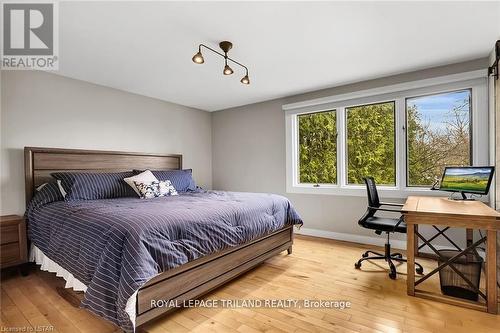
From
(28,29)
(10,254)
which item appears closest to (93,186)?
(10,254)

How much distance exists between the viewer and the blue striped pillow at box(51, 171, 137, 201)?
108 inches

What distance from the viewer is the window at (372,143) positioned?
3.43 metres

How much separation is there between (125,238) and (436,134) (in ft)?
11.8

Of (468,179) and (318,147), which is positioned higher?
(318,147)

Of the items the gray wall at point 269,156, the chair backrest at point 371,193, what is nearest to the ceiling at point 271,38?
the gray wall at point 269,156

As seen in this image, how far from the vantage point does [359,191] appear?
3535 mm

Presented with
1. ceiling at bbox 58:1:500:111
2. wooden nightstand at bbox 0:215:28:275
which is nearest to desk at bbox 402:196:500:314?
ceiling at bbox 58:1:500:111

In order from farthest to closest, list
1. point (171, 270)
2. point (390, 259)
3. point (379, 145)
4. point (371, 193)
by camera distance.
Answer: point (379, 145), point (371, 193), point (390, 259), point (171, 270)

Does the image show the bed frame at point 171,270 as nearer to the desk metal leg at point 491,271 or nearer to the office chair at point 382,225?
the office chair at point 382,225

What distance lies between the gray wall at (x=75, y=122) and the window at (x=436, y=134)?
11.7 ft

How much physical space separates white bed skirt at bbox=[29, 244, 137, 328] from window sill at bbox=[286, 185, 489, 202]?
118 inches

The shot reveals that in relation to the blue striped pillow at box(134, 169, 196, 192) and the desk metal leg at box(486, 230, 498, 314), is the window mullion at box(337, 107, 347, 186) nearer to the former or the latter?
the desk metal leg at box(486, 230, 498, 314)

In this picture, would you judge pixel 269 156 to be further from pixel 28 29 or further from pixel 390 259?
pixel 28 29

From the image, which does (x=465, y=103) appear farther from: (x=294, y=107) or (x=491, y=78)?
(x=294, y=107)
